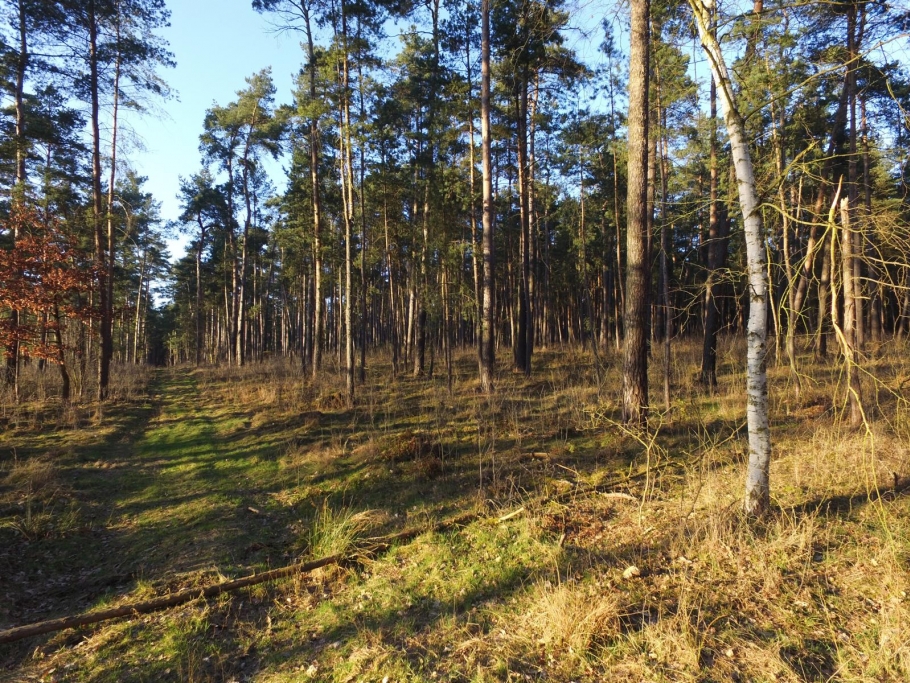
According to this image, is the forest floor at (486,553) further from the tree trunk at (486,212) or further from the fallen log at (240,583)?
the tree trunk at (486,212)

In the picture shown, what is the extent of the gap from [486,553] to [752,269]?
4.05m

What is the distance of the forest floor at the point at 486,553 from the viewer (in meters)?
3.22

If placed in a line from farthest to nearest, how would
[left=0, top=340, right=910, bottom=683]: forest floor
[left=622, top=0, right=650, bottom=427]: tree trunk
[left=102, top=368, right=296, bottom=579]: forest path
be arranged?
1. [left=622, top=0, right=650, bottom=427]: tree trunk
2. [left=102, top=368, right=296, bottom=579]: forest path
3. [left=0, top=340, right=910, bottom=683]: forest floor

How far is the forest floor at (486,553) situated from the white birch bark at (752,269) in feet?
1.45

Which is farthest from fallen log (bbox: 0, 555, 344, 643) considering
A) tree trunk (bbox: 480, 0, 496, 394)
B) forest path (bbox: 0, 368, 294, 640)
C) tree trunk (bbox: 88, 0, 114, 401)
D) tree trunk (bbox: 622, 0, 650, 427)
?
tree trunk (bbox: 88, 0, 114, 401)

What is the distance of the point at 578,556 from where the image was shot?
445 cm

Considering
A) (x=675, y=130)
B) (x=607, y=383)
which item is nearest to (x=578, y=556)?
(x=607, y=383)

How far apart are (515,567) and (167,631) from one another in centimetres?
341

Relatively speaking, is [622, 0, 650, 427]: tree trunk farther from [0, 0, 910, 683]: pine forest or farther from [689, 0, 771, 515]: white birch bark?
[689, 0, 771, 515]: white birch bark

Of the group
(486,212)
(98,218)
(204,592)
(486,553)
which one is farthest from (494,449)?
(98,218)

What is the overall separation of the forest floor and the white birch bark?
44cm

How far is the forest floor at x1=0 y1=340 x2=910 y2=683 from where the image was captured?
10.6ft

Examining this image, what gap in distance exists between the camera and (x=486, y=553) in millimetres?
4855

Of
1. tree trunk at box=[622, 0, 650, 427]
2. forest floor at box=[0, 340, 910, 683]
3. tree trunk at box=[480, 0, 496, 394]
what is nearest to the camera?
forest floor at box=[0, 340, 910, 683]
